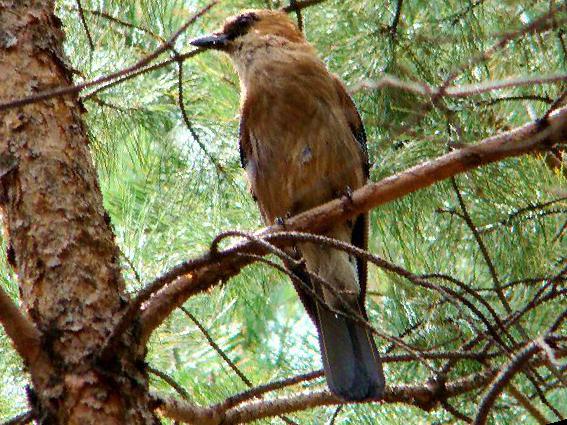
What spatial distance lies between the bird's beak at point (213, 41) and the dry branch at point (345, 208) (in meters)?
1.00

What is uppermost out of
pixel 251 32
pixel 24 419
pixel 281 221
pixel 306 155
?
pixel 251 32

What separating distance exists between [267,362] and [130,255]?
1.14 metres

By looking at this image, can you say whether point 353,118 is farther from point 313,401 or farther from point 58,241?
point 58,241

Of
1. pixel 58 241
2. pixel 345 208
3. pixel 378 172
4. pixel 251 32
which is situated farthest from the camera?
pixel 251 32

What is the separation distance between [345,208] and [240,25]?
3.88ft

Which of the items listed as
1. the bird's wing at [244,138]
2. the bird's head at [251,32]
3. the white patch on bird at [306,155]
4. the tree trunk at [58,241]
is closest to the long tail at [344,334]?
the white patch on bird at [306,155]

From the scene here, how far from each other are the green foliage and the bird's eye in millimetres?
83

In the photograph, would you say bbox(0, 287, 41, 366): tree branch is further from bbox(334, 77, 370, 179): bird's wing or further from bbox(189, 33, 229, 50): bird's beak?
bbox(189, 33, 229, 50): bird's beak

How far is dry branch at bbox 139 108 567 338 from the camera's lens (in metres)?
1.85

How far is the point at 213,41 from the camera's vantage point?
319cm

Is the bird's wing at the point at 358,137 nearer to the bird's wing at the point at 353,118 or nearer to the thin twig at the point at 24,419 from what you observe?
the bird's wing at the point at 353,118

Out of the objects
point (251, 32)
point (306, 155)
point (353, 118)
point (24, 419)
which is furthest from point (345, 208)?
point (251, 32)

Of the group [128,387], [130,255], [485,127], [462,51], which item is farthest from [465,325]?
[128,387]

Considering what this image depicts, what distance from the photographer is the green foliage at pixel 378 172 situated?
2.72 m
